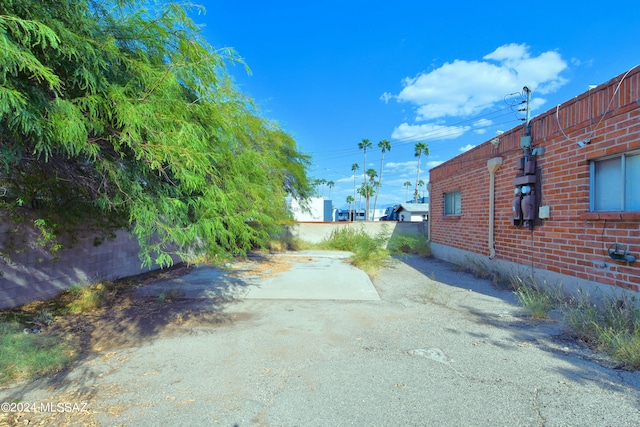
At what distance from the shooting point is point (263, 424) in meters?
2.46

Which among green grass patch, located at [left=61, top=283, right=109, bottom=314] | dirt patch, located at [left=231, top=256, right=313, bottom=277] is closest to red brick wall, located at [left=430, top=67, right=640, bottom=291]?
dirt patch, located at [left=231, top=256, right=313, bottom=277]

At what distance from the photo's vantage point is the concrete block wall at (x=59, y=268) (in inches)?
208

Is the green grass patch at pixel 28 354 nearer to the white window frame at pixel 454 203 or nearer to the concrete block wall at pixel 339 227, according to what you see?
the white window frame at pixel 454 203

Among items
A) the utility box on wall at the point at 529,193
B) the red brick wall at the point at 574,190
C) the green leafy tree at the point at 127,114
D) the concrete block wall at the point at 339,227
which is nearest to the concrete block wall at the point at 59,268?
the green leafy tree at the point at 127,114

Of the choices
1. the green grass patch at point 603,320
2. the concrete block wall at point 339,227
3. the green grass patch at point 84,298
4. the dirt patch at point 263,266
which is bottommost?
the dirt patch at point 263,266

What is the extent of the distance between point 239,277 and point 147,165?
6.05m

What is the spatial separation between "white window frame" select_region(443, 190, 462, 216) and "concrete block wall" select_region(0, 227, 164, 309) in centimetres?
962

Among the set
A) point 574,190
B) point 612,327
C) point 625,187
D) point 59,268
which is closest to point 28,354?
point 59,268

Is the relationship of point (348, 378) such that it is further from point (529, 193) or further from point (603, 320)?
point (529, 193)

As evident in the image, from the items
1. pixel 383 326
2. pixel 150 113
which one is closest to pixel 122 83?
pixel 150 113

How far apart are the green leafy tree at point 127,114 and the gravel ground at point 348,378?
1.19 m

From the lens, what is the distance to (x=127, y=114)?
2764 millimetres

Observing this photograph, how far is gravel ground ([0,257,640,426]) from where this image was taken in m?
2.55

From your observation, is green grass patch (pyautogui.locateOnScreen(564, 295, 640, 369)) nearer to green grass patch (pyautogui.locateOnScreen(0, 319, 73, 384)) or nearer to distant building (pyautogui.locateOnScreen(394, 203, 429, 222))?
green grass patch (pyautogui.locateOnScreen(0, 319, 73, 384))
